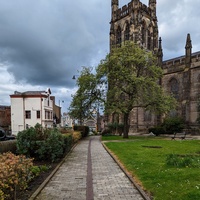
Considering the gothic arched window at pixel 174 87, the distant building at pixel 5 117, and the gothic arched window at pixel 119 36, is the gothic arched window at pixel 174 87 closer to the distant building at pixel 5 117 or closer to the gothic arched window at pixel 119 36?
the gothic arched window at pixel 119 36

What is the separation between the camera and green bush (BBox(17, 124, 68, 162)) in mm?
10945

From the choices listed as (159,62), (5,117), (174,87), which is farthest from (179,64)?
(5,117)

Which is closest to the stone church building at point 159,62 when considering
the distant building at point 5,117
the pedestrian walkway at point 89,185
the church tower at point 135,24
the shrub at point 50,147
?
the church tower at point 135,24

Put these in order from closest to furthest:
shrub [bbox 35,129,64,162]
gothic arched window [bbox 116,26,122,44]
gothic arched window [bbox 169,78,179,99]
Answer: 1. shrub [bbox 35,129,64,162]
2. gothic arched window [bbox 169,78,179,99]
3. gothic arched window [bbox 116,26,122,44]

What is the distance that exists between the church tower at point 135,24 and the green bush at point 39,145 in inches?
1543

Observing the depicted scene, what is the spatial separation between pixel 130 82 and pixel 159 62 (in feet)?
68.2

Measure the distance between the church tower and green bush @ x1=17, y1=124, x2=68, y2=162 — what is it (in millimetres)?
39196

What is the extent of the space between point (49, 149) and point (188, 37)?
36120mm

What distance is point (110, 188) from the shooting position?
259 inches

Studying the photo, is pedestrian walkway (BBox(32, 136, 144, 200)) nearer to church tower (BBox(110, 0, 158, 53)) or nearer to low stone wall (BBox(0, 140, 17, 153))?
low stone wall (BBox(0, 140, 17, 153))

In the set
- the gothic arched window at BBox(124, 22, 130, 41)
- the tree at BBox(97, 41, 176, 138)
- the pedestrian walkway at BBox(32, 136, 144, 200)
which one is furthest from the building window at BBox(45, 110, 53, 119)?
the pedestrian walkway at BBox(32, 136, 144, 200)

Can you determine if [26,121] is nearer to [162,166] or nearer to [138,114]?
[138,114]

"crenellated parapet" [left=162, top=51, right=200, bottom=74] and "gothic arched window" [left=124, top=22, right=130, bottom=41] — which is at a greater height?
"gothic arched window" [left=124, top=22, right=130, bottom=41]

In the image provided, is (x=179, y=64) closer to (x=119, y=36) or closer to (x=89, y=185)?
(x=119, y=36)
